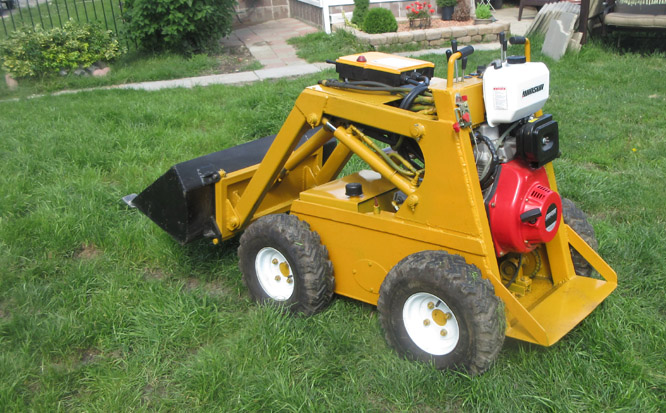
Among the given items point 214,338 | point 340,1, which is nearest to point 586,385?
point 214,338

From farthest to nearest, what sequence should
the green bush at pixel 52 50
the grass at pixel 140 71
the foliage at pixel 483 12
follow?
the foliage at pixel 483 12, the green bush at pixel 52 50, the grass at pixel 140 71

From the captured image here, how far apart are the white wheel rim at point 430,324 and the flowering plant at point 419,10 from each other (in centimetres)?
912

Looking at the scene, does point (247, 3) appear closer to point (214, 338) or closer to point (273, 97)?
point (273, 97)

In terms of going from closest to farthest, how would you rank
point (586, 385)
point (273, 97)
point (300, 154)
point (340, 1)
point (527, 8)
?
point (586, 385) < point (300, 154) < point (273, 97) < point (340, 1) < point (527, 8)

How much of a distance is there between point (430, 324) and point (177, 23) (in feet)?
26.8

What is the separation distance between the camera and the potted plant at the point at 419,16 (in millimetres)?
11352

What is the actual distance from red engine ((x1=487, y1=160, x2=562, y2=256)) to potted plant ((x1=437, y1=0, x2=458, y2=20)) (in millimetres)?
9338

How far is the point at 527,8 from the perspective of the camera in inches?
586

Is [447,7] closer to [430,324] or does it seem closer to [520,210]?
Result: [520,210]

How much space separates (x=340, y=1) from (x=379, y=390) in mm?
10045

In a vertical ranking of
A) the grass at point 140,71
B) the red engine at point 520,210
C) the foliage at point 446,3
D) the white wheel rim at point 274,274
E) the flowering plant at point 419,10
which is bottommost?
the white wheel rim at point 274,274

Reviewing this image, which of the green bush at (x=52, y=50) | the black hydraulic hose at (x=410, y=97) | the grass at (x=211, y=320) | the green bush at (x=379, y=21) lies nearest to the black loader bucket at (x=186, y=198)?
the grass at (x=211, y=320)

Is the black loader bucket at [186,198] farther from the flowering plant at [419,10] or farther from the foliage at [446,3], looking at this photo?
the foliage at [446,3]

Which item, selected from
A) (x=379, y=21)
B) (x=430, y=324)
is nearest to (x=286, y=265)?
(x=430, y=324)
